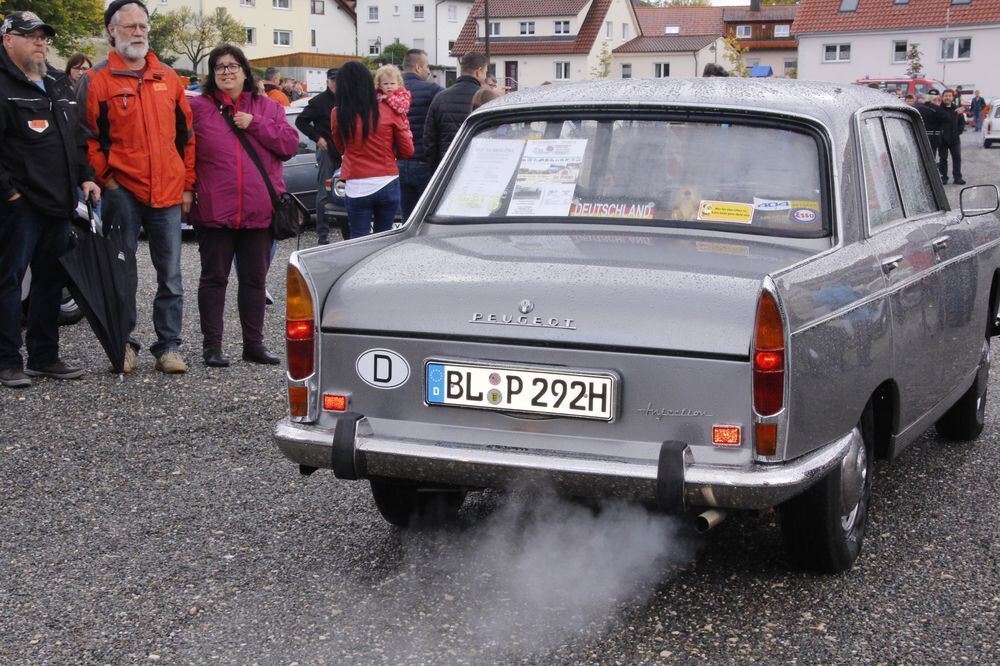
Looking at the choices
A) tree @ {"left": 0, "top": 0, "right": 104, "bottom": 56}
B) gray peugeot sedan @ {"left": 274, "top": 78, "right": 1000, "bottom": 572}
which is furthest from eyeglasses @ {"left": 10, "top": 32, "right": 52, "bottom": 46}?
tree @ {"left": 0, "top": 0, "right": 104, "bottom": 56}

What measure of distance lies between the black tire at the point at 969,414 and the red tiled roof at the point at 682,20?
106m

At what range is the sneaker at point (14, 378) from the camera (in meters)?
7.16

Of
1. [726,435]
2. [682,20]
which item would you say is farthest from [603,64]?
[726,435]

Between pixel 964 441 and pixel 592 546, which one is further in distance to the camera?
pixel 964 441

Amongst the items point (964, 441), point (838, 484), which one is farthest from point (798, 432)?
point (964, 441)

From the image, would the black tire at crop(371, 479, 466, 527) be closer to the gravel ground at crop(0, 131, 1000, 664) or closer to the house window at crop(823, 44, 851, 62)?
the gravel ground at crop(0, 131, 1000, 664)

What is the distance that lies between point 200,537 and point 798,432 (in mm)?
2333

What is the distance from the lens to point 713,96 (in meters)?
4.68

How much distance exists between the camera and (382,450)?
12.6ft

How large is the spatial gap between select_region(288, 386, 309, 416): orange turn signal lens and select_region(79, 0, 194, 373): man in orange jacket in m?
3.58

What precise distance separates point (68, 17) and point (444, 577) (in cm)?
5735

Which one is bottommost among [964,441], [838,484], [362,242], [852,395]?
[964,441]

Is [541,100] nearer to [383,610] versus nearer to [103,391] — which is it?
[383,610]

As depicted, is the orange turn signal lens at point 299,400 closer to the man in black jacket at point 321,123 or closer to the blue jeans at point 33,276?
the blue jeans at point 33,276
